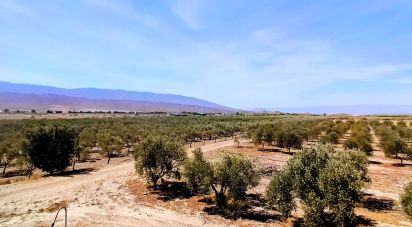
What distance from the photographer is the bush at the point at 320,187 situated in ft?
113

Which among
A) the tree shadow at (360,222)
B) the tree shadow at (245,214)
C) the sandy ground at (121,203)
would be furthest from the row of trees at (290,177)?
the sandy ground at (121,203)

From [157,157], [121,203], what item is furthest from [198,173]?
[121,203]

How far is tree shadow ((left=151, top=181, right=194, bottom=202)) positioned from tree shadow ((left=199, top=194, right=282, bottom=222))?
182 inches

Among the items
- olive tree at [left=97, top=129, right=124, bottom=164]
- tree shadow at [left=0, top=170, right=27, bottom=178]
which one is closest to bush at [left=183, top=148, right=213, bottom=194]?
olive tree at [left=97, top=129, right=124, bottom=164]

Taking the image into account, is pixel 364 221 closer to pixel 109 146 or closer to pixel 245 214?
pixel 245 214

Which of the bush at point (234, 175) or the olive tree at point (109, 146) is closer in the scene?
the bush at point (234, 175)

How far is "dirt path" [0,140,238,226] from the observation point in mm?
41156

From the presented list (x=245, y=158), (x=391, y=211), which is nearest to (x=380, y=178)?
(x=391, y=211)

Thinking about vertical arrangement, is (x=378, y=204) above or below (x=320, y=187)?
below

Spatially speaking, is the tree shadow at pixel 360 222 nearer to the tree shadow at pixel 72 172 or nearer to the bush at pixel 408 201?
the bush at pixel 408 201

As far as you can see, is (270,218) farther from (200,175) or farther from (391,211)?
(391,211)

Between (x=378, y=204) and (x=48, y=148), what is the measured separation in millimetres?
54840

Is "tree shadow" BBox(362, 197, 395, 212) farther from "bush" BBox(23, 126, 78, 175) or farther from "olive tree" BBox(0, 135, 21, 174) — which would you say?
"olive tree" BBox(0, 135, 21, 174)

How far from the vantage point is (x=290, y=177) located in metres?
40.6
